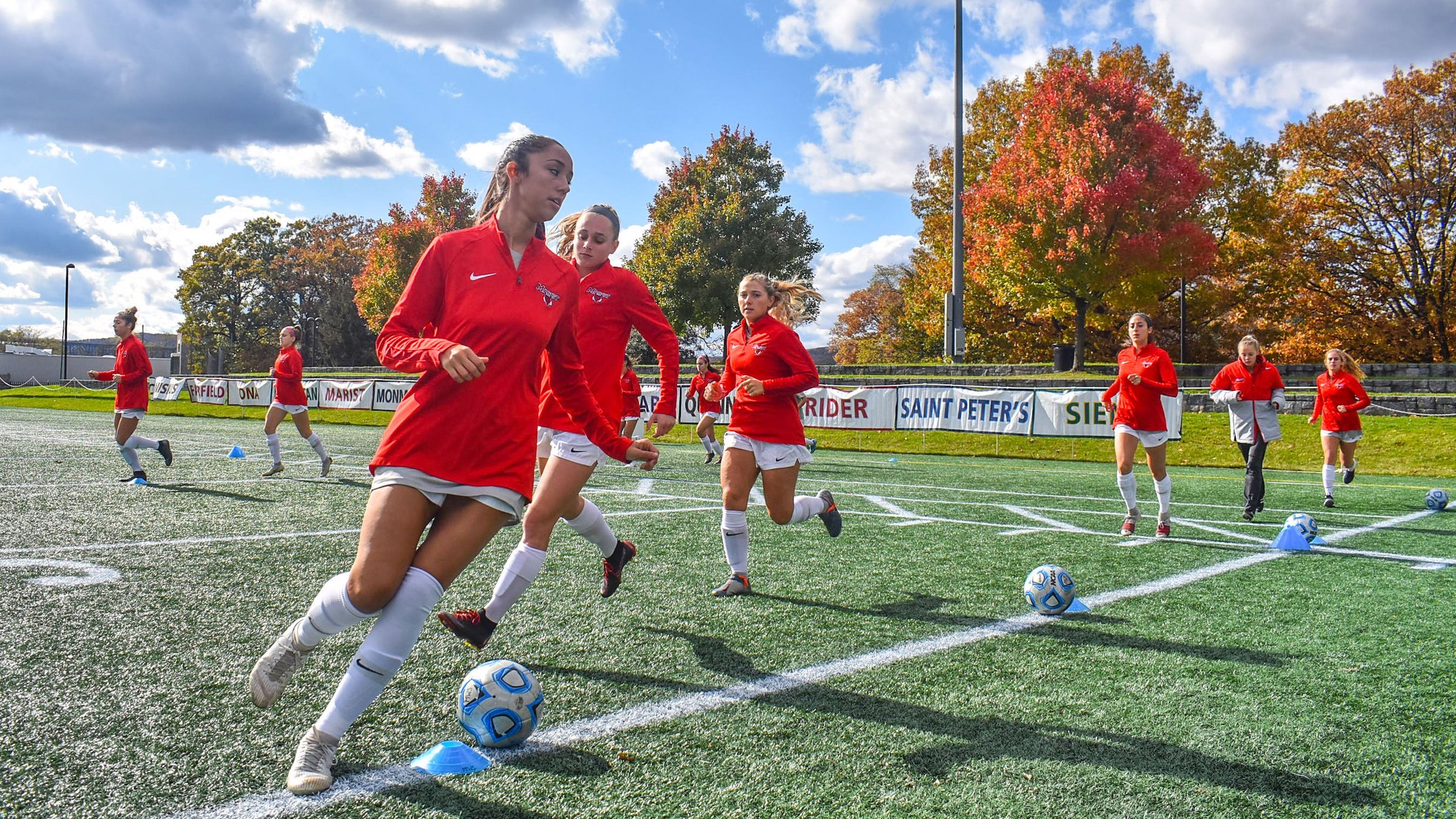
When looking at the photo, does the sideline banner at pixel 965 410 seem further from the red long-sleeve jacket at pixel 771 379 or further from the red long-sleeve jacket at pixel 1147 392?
the red long-sleeve jacket at pixel 771 379

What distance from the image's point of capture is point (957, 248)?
77.1 feet

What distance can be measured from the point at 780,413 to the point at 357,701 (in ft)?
11.4

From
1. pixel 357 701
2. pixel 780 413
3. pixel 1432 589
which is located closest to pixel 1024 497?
pixel 1432 589

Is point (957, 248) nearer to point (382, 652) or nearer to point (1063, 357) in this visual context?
point (1063, 357)

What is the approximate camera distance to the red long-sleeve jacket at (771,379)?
5.64m

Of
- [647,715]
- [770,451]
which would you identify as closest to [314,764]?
[647,715]

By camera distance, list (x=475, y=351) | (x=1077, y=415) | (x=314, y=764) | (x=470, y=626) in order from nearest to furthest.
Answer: (x=314, y=764)
(x=475, y=351)
(x=470, y=626)
(x=1077, y=415)

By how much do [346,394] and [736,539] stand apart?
2681 cm

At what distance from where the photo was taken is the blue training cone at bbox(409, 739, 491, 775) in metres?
2.79

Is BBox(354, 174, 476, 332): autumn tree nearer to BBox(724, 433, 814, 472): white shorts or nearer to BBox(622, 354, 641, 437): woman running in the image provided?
BBox(622, 354, 641, 437): woman running

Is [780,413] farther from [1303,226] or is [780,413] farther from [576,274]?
[1303,226]

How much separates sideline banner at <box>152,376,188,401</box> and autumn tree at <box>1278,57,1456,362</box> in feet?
140

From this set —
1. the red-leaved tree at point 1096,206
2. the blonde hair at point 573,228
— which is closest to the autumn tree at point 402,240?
the red-leaved tree at point 1096,206

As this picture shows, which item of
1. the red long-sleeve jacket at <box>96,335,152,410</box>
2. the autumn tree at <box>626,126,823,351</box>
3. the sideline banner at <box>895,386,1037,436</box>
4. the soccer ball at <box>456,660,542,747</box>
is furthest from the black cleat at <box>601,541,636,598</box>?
the autumn tree at <box>626,126,823,351</box>
